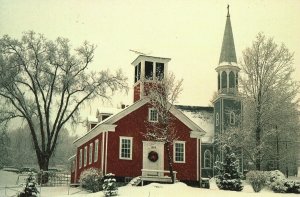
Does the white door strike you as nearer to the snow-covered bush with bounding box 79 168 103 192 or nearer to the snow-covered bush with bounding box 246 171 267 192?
the snow-covered bush with bounding box 79 168 103 192

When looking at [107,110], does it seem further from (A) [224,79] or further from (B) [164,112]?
(A) [224,79]

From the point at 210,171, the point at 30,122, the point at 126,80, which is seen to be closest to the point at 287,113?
the point at 126,80

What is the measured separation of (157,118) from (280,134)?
10.4 metres

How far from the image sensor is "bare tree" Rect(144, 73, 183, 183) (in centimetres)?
2839

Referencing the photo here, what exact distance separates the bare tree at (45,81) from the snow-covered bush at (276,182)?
13700 mm

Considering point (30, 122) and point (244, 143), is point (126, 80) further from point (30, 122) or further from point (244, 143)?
point (244, 143)

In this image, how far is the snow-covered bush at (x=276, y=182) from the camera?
27.0m

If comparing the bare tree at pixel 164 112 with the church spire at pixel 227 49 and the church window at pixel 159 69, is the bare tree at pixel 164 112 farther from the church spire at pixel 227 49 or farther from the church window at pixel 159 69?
the church spire at pixel 227 49

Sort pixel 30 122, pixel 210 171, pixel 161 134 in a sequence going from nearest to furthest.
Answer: pixel 161 134
pixel 30 122
pixel 210 171

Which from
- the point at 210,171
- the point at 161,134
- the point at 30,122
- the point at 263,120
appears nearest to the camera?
the point at 161,134

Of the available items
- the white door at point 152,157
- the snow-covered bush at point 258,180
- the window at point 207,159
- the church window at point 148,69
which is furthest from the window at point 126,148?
the window at point 207,159

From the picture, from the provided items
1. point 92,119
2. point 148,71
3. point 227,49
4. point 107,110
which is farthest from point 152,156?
point 227,49

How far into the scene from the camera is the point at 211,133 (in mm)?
48094

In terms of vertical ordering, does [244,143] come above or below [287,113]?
below
